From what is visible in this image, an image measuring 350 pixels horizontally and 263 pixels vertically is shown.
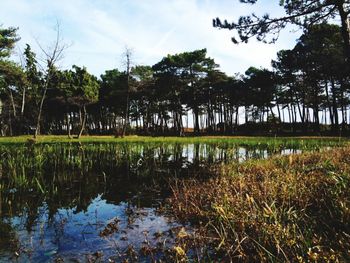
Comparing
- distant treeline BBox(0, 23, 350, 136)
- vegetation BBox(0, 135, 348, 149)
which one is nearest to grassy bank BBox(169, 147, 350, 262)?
vegetation BBox(0, 135, 348, 149)

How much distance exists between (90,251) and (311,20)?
11846 mm

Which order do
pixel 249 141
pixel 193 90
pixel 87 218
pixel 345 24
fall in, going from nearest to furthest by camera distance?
pixel 87 218, pixel 345 24, pixel 249 141, pixel 193 90

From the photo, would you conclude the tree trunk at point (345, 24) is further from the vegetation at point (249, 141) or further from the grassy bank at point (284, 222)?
the vegetation at point (249, 141)

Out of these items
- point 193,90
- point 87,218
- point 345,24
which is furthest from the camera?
point 193,90

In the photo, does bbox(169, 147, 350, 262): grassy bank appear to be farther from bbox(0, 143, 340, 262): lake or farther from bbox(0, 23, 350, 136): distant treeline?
bbox(0, 23, 350, 136): distant treeline

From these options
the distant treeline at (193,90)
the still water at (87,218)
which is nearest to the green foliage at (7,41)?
the distant treeline at (193,90)

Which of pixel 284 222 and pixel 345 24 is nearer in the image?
pixel 284 222

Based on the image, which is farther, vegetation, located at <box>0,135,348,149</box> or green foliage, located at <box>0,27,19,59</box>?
green foliage, located at <box>0,27,19,59</box>

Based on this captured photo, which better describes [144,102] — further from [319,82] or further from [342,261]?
[342,261]

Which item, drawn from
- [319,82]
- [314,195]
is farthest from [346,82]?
[314,195]

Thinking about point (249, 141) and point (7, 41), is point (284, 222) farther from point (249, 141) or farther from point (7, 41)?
point (7, 41)

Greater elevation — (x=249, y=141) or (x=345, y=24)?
(x=345, y=24)

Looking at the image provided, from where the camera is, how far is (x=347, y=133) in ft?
148

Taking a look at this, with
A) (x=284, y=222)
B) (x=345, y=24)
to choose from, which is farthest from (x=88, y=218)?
(x=345, y=24)
